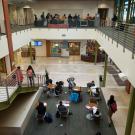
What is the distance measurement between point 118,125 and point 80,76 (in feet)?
26.3

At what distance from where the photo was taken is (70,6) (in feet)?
77.6

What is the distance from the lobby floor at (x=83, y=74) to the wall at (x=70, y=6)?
20.9ft

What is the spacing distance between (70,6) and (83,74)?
1082cm

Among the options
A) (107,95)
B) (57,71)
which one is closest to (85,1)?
(57,71)

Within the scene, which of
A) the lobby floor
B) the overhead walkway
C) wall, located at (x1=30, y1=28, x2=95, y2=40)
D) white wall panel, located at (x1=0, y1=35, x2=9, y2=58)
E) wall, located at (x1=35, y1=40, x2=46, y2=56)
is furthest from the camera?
wall, located at (x1=35, y1=40, x2=46, y2=56)

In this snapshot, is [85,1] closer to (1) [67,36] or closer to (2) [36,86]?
(1) [67,36]

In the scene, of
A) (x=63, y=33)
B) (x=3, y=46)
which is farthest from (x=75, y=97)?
(x=63, y=33)

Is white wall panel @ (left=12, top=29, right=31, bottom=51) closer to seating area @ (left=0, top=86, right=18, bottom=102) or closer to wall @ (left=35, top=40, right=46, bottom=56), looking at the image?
seating area @ (left=0, top=86, right=18, bottom=102)

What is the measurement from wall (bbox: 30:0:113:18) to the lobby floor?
6384 millimetres

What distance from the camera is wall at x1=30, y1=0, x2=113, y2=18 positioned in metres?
23.3

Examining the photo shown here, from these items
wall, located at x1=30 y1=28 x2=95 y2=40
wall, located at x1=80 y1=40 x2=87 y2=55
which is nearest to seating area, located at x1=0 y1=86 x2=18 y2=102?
wall, located at x1=30 y1=28 x2=95 y2=40

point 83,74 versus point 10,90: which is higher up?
point 10,90

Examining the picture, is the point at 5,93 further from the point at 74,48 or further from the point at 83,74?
the point at 74,48

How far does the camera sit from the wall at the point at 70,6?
23312 millimetres
